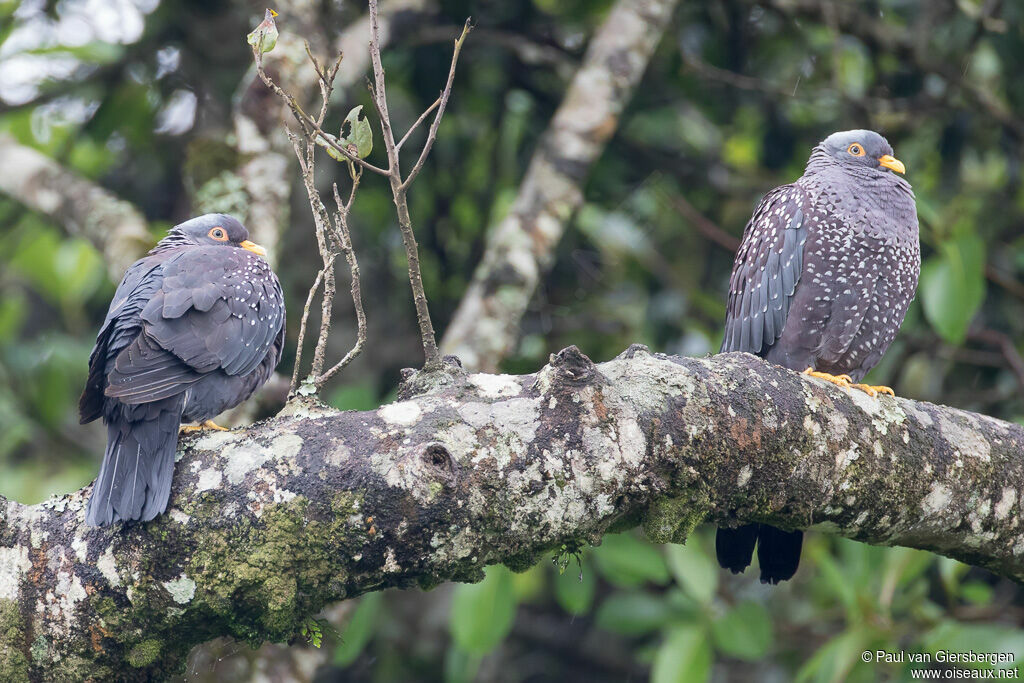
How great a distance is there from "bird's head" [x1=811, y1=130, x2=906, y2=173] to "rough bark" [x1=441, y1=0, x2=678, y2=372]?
983 mm

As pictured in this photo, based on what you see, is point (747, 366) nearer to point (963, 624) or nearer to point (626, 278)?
point (963, 624)

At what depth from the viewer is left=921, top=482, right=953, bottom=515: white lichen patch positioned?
2.89 m

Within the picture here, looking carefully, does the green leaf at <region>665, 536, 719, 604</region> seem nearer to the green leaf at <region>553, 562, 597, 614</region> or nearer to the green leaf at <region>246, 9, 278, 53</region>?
the green leaf at <region>553, 562, 597, 614</region>

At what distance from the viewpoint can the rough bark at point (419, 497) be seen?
2270 millimetres

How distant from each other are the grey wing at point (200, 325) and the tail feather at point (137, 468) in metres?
0.07

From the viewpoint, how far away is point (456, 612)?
13.8 feet

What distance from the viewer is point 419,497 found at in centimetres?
228

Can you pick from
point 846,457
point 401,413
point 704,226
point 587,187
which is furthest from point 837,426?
point 587,187

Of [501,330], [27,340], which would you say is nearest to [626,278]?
[501,330]

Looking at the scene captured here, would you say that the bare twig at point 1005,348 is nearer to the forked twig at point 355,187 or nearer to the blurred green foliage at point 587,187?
the blurred green foliage at point 587,187

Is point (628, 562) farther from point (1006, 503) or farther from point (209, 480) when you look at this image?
point (209, 480)

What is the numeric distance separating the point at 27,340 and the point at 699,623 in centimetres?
536

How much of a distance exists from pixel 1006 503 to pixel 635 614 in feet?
6.88

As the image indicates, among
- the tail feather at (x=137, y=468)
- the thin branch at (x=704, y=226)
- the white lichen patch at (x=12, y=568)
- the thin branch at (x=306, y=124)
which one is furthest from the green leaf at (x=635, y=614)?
the white lichen patch at (x=12, y=568)
